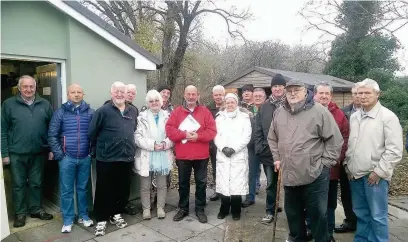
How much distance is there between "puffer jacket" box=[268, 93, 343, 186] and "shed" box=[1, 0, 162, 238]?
2.94 metres

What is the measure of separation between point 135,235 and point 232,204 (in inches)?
57.4

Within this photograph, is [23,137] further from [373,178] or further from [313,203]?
[373,178]

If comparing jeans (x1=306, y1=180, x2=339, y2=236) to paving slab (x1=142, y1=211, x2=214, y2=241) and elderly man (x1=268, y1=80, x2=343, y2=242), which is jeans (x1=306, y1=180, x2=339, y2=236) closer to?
elderly man (x1=268, y1=80, x2=343, y2=242)

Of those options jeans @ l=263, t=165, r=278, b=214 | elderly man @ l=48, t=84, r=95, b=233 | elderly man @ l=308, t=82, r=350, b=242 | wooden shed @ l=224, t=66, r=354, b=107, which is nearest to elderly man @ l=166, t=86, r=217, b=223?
jeans @ l=263, t=165, r=278, b=214

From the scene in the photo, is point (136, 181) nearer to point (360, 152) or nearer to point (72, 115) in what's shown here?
point (72, 115)

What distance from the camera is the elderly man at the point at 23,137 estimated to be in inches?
165

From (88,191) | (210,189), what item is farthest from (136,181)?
(210,189)

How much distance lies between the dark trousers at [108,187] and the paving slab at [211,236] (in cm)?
122

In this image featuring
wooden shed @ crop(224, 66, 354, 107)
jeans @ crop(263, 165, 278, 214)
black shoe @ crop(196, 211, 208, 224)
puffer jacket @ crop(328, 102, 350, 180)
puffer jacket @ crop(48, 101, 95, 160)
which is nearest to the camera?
puffer jacket @ crop(328, 102, 350, 180)

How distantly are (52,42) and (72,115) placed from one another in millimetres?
1170

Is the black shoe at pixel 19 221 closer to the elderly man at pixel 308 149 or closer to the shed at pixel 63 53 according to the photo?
the shed at pixel 63 53

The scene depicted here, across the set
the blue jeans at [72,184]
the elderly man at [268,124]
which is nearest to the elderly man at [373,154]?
the elderly man at [268,124]

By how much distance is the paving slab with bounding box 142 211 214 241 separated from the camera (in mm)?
4125

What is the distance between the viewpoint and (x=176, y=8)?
16125mm
